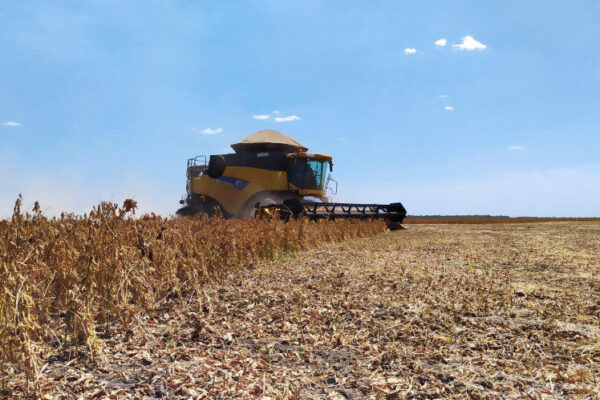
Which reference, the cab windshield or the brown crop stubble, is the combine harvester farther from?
the brown crop stubble

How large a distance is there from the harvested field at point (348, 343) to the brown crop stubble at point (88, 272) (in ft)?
0.54

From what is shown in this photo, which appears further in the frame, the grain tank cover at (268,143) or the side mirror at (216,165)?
the side mirror at (216,165)

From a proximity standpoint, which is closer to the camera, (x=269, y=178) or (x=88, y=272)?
(x=88, y=272)

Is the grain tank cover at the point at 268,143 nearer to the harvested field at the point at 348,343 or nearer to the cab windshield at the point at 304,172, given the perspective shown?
the cab windshield at the point at 304,172

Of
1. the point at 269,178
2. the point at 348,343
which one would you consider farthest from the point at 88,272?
the point at 269,178

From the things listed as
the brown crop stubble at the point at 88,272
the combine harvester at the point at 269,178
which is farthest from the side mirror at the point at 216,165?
the brown crop stubble at the point at 88,272

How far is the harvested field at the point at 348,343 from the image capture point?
10.5 ft

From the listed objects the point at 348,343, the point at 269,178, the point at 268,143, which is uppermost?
the point at 268,143

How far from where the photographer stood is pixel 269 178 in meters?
17.1

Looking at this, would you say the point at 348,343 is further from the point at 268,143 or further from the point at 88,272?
the point at 268,143

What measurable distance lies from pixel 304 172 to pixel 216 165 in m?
4.10

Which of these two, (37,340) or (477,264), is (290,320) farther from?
(477,264)

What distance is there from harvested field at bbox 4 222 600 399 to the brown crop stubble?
164 mm

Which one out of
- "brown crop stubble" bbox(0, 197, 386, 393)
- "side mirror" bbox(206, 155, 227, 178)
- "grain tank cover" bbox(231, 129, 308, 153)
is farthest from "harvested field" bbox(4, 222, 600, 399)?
"side mirror" bbox(206, 155, 227, 178)
